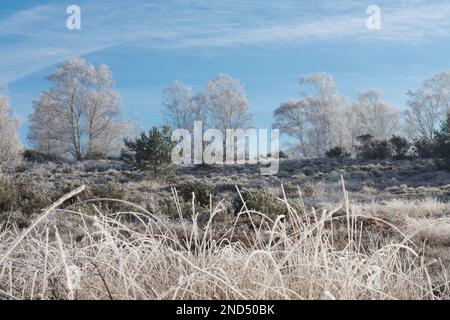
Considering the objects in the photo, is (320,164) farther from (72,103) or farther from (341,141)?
(72,103)

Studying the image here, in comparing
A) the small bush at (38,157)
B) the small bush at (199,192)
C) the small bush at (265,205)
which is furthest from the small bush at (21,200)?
the small bush at (38,157)

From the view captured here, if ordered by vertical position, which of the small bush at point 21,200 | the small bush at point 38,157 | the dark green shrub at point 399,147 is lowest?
the small bush at point 21,200

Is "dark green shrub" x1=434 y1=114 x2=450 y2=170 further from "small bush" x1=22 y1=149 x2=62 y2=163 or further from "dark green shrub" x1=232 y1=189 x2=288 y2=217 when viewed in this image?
"small bush" x1=22 y1=149 x2=62 y2=163

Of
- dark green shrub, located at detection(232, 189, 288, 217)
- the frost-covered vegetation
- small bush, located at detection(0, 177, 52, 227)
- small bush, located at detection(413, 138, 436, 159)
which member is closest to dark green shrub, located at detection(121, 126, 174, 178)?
the frost-covered vegetation

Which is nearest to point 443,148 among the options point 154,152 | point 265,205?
point 154,152

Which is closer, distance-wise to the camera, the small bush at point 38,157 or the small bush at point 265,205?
the small bush at point 265,205

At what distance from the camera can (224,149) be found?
32750mm

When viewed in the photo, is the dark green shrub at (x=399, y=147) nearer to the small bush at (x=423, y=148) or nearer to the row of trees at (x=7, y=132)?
the small bush at (x=423, y=148)

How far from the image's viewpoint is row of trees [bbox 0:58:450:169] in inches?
1359

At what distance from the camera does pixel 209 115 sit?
38031mm

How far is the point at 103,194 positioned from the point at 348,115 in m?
34.1

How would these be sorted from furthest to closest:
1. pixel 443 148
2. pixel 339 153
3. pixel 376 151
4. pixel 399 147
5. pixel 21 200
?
pixel 339 153, pixel 376 151, pixel 399 147, pixel 443 148, pixel 21 200

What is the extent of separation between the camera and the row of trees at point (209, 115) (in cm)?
3453

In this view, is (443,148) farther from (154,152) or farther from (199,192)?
(199,192)
